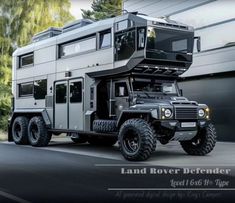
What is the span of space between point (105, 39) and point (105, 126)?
1.89 m

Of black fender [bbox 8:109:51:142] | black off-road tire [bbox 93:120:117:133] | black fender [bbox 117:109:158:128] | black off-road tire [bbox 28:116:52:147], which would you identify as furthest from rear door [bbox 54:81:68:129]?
black fender [bbox 117:109:158:128]

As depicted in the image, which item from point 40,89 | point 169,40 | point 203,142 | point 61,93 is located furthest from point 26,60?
point 203,142

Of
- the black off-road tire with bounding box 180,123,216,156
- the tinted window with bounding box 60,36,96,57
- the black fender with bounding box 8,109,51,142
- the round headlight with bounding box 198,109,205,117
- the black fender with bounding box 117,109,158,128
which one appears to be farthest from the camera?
the black fender with bounding box 8,109,51,142

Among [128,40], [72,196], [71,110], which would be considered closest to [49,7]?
[72,196]

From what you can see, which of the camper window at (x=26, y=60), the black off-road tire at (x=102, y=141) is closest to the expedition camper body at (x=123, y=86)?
the camper window at (x=26, y=60)

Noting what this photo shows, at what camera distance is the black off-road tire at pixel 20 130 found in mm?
13102

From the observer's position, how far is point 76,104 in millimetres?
10906

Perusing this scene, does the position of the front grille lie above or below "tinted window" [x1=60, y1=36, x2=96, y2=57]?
below

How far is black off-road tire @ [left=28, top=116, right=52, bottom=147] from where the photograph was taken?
40.3ft

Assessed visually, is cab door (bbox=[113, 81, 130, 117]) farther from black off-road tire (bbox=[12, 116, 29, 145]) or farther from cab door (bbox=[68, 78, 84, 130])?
black off-road tire (bbox=[12, 116, 29, 145])

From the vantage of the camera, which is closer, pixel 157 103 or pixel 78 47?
pixel 157 103

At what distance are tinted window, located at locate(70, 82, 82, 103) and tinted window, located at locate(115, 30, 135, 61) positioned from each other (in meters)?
1.59

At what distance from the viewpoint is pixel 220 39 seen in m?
14.0

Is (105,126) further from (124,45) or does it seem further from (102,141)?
(102,141)
